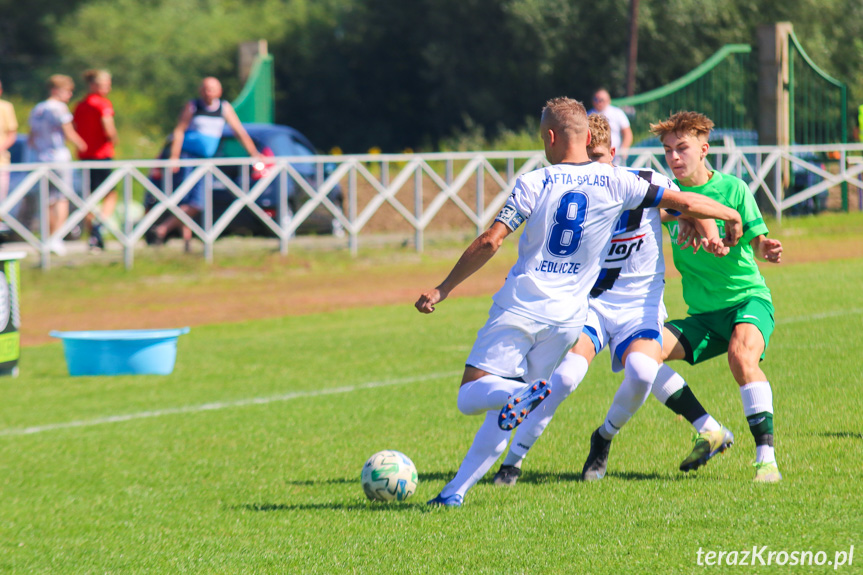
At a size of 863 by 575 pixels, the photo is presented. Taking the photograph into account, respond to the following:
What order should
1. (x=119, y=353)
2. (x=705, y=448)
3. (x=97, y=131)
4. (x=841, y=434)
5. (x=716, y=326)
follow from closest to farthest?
(x=705, y=448)
(x=716, y=326)
(x=841, y=434)
(x=119, y=353)
(x=97, y=131)

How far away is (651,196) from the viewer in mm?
4910

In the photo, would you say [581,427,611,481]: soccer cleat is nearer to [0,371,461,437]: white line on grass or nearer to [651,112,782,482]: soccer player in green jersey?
[651,112,782,482]: soccer player in green jersey

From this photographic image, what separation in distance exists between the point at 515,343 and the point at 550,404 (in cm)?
81

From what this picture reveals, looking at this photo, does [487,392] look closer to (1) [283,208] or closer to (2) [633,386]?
(2) [633,386]

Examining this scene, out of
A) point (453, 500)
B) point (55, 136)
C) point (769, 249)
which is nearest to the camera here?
point (453, 500)

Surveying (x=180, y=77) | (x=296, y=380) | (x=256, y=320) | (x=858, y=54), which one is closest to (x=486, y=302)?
(x=256, y=320)

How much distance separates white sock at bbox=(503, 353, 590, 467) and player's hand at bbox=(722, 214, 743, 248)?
900 millimetres

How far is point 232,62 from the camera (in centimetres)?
5019

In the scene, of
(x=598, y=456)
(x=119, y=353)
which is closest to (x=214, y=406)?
(x=119, y=353)

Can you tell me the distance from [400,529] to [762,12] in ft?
111

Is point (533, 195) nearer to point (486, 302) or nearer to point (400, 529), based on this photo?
point (400, 529)

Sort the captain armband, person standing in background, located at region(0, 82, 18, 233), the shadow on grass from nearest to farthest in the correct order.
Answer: the captain armband
the shadow on grass
person standing in background, located at region(0, 82, 18, 233)

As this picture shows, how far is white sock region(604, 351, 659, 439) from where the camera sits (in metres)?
5.24

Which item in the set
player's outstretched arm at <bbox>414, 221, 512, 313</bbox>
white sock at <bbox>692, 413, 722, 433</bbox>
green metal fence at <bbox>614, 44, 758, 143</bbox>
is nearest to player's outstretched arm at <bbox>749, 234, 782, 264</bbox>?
white sock at <bbox>692, 413, 722, 433</bbox>
